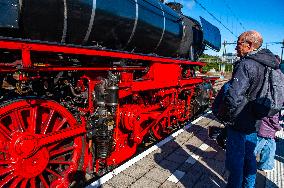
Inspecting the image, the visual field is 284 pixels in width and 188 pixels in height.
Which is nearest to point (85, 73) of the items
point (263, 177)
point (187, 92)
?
point (263, 177)

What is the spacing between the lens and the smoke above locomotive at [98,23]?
280 cm

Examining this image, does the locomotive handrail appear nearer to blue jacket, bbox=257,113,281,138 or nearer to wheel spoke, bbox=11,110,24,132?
→ wheel spoke, bbox=11,110,24,132

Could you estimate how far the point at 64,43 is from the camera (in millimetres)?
3318

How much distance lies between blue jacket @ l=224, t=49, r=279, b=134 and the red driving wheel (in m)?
2.13

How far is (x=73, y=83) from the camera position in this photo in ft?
12.5

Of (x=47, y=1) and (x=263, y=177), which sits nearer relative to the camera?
(x=47, y=1)

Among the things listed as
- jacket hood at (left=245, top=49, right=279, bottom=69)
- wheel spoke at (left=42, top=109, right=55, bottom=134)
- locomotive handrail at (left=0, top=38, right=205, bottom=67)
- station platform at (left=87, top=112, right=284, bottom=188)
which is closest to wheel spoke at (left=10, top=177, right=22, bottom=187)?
wheel spoke at (left=42, top=109, right=55, bottom=134)

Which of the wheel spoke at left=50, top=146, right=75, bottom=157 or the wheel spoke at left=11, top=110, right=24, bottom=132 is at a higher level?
the wheel spoke at left=11, top=110, right=24, bottom=132

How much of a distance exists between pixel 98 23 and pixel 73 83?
0.93 metres

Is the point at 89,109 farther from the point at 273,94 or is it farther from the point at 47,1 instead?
the point at 273,94

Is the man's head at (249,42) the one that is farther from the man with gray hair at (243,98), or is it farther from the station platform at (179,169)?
the station platform at (179,169)

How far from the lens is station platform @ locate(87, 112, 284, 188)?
387cm

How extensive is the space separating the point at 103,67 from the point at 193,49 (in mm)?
4613

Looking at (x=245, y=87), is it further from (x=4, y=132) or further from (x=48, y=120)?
(x=4, y=132)
